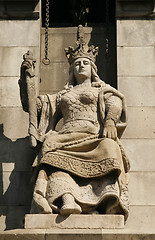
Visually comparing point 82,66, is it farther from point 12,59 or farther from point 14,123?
point 12,59

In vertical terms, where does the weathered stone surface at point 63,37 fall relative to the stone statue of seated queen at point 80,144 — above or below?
above

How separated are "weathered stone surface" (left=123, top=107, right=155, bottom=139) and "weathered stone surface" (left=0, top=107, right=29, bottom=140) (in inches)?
83.3

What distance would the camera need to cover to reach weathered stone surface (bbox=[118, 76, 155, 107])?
52.3 feet

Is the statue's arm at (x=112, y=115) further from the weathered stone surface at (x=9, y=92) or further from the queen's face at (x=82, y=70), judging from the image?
the weathered stone surface at (x=9, y=92)

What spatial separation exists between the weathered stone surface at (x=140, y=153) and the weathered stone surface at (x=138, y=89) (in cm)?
87

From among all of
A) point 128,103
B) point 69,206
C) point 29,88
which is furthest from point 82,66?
point 69,206

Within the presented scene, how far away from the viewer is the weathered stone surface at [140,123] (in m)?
15.6

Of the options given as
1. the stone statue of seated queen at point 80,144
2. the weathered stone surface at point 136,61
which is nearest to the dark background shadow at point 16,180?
the stone statue of seated queen at point 80,144

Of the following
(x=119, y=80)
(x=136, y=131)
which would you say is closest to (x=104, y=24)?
(x=119, y=80)

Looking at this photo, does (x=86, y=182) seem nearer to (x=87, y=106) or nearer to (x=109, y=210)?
(x=109, y=210)

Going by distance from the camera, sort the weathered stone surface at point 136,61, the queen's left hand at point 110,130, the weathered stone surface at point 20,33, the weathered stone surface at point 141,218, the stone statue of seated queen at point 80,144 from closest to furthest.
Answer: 1. the stone statue of seated queen at point 80,144
2. the queen's left hand at point 110,130
3. the weathered stone surface at point 141,218
4. the weathered stone surface at point 136,61
5. the weathered stone surface at point 20,33

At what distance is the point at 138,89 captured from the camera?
1611cm

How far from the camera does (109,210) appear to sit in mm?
13000

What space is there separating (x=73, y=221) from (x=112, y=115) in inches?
103
